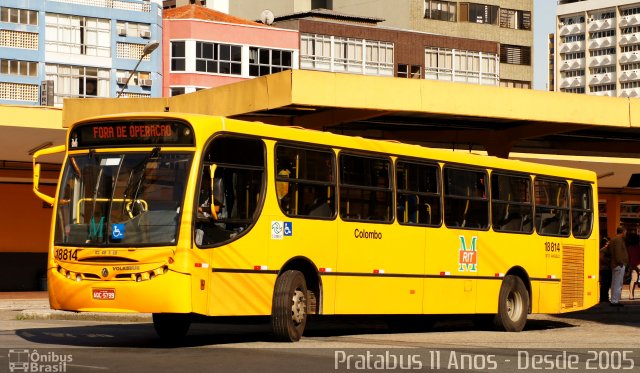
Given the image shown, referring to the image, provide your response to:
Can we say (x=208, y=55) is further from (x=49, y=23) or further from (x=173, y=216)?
(x=173, y=216)

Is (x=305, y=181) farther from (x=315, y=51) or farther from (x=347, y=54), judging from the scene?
(x=347, y=54)

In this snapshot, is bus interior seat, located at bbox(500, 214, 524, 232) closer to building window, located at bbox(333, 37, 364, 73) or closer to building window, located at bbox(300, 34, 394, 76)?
building window, located at bbox(300, 34, 394, 76)

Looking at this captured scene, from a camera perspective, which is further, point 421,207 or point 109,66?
point 109,66

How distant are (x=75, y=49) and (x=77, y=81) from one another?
1820 mm

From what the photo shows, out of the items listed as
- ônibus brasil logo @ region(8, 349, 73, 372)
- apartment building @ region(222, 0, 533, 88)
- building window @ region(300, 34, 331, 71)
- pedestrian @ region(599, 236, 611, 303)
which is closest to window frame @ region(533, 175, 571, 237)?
pedestrian @ region(599, 236, 611, 303)

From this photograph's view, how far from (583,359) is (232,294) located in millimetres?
4348

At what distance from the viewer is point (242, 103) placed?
1103 inches

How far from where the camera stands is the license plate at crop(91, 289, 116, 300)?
1681cm

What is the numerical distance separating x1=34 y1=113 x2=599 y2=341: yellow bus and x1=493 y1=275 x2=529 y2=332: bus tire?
4cm

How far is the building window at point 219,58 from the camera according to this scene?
7869 cm

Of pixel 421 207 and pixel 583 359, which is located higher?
pixel 421 207

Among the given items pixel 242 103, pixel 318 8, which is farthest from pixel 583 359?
pixel 318 8

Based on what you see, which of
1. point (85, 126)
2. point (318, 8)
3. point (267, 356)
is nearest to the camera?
Result: point (267, 356)

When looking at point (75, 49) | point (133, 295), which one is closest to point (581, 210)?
point (133, 295)
